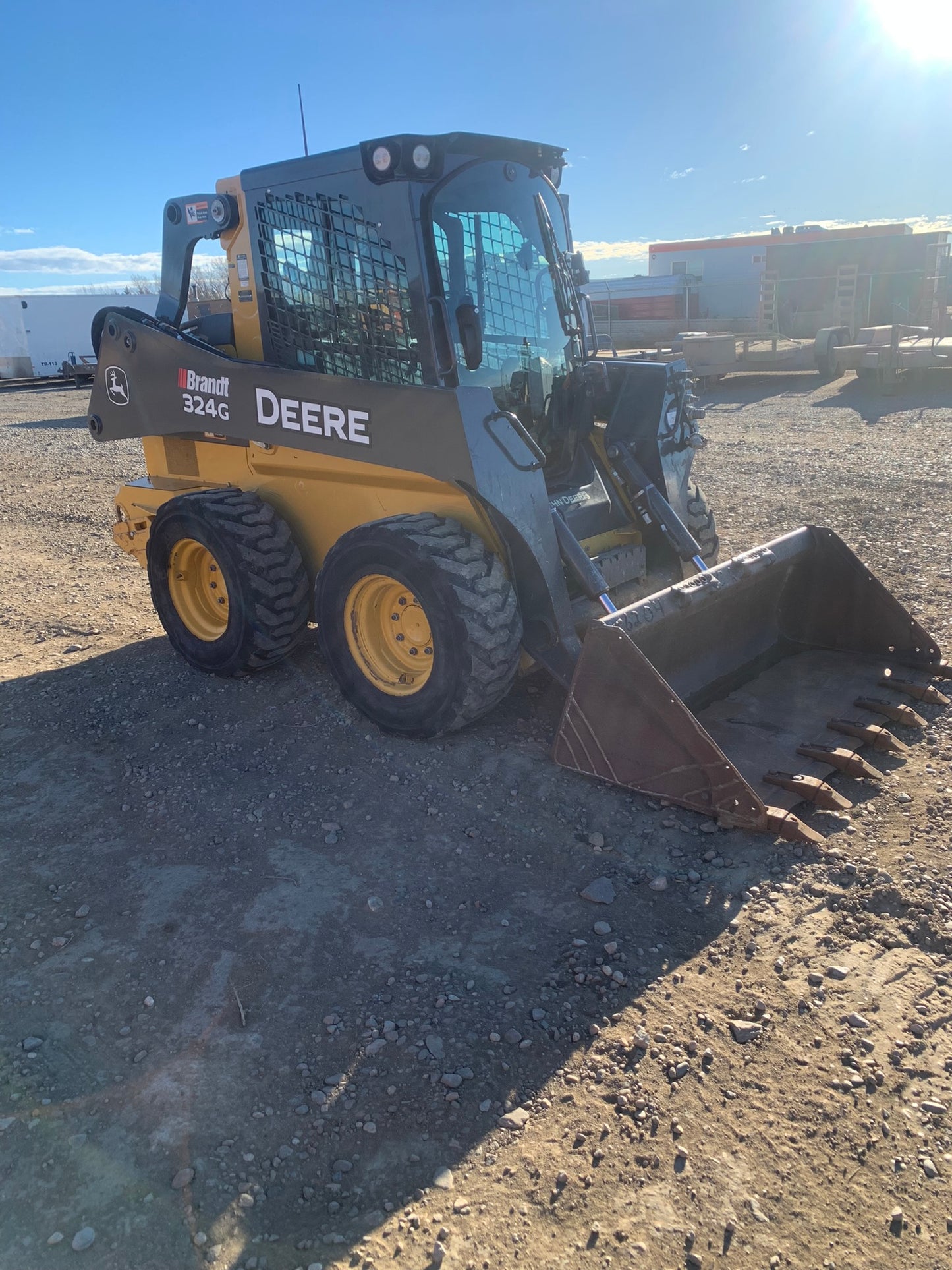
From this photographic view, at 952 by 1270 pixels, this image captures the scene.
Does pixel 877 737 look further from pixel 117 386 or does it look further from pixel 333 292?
pixel 117 386

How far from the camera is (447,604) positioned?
420 centimetres

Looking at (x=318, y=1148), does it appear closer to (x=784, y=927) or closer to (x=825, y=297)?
(x=784, y=927)

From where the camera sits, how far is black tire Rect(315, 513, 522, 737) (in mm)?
4188

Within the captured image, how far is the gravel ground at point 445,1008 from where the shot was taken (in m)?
2.32

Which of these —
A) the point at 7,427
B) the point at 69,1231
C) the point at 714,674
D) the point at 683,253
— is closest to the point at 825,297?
the point at 683,253

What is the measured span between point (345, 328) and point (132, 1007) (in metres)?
3.41

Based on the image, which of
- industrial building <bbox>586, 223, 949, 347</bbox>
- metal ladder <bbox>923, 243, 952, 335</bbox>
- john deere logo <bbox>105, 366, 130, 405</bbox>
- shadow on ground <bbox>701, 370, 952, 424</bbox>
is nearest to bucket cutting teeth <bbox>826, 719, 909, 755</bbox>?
john deere logo <bbox>105, 366, 130, 405</bbox>

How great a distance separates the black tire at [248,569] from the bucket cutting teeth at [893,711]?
3.13 meters

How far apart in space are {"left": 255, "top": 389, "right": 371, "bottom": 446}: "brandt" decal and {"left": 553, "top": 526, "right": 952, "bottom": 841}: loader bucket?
1655 mm

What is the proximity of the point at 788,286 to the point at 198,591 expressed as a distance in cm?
2740

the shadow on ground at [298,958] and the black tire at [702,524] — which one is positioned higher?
the black tire at [702,524]

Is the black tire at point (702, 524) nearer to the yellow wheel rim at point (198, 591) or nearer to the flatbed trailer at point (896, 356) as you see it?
the yellow wheel rim at point (198, 591)

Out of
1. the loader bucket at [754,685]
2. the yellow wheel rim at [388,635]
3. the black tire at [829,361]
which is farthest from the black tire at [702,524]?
the black tire at [829,361]

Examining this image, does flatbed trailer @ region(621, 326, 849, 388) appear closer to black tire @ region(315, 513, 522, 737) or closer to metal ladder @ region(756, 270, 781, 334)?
metal ladder @ region(756, 270, 781, 334)
